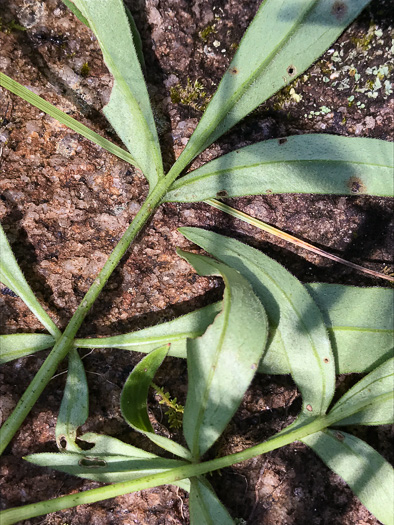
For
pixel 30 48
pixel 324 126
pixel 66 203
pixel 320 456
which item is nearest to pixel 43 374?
pixel 66 203

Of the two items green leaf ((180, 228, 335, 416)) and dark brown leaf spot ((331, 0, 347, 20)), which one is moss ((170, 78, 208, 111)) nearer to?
dark brown leaf spot ((331, 0, 347, 20))

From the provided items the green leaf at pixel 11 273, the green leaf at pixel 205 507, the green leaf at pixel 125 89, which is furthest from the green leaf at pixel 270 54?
the green leaf at pixel 205 507

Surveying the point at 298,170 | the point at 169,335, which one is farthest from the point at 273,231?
the point at 169,335

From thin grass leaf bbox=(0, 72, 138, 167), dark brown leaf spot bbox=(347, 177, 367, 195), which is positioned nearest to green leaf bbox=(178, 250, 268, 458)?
dark brown leaf spot bbox=(347, 177, 367, 195)

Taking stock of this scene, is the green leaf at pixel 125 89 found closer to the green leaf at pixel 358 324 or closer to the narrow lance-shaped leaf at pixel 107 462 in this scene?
the green leaf at pixel 358 324

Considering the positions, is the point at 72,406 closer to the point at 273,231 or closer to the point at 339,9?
Result: the point at 273,231

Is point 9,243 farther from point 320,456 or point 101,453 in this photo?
point 320,456
